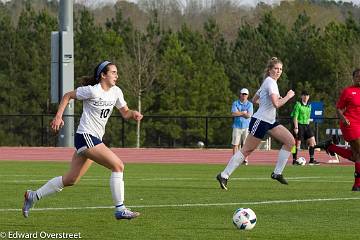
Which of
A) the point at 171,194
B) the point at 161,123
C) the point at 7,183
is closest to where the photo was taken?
the point at 171,194

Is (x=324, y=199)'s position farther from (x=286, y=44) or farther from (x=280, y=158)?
(x=286, y=44)

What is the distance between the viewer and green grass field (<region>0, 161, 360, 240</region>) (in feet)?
38.0

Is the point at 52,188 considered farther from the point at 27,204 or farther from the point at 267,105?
the point at 267,105

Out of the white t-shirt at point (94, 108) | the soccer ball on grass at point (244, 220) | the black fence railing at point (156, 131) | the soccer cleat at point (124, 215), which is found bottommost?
the black fence railing at point (156, 131)

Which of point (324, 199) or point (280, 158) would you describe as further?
point (280, 158)

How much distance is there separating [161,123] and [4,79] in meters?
10.3

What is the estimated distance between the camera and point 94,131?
13.1 metres

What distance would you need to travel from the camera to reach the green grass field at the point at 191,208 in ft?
38.0

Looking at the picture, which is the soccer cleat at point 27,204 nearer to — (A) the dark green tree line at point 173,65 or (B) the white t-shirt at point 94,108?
(B) the white t-shirt at point 94,108

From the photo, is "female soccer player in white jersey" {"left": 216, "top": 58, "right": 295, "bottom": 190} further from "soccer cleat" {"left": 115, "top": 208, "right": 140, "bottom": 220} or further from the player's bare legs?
"soccer cleat" {"left": 115, "top": 208, "right": 140, "bottom": 220}

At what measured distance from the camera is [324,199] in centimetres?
1603

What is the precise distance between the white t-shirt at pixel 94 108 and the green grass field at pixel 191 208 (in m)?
1.10

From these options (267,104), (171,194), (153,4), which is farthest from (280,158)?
(153,4)

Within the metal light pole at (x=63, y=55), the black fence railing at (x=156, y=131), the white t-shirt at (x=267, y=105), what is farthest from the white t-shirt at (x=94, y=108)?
the black fence railing at (x=156, y=131)
